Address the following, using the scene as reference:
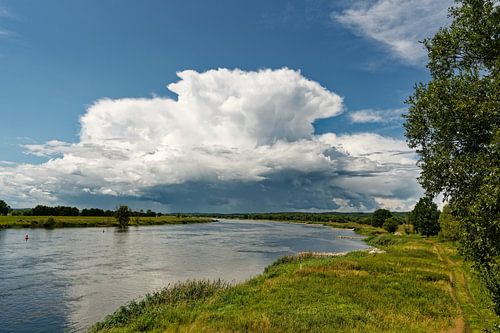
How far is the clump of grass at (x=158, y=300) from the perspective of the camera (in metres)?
26.4

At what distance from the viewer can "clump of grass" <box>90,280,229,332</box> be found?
86.5ft

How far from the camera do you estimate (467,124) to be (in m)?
15.9

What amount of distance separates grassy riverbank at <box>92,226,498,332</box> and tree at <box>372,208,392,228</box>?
144007 mm

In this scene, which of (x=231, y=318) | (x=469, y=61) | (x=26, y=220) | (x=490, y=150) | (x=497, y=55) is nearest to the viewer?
(x=490, y=150)

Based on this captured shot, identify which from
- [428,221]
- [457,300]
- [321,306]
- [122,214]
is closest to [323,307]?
[321,306]

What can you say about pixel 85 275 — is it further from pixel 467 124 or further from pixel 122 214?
pixel 122 214

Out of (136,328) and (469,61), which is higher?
(469,61)

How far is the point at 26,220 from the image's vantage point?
133750 mm

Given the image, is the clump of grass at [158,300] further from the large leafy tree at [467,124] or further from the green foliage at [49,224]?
the green foliage at [49,224]

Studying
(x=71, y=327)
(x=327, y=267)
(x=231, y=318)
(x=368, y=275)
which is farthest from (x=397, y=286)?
(x=71, y=327)

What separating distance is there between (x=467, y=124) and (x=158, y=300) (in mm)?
24875

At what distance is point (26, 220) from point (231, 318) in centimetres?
13346

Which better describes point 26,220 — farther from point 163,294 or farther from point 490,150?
point 490,150

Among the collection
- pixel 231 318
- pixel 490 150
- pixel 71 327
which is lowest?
pixel 71 327
